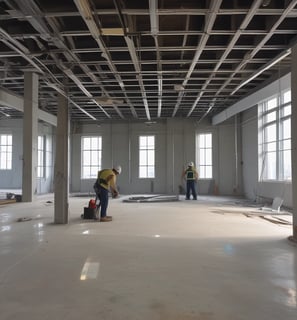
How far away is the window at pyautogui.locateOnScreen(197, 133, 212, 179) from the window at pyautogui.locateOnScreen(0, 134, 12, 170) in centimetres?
886

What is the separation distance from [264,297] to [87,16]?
424cm

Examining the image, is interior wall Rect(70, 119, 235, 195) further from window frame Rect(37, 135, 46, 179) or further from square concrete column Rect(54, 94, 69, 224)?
square concrete column Rect(54, 94, 69, 224)

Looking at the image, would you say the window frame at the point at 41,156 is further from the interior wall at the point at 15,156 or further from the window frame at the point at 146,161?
the window frame at the point at 146,161

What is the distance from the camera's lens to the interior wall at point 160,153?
14.5 meters

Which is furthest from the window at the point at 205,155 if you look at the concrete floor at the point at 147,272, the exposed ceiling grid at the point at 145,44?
the concrete floor at the point at 147,272

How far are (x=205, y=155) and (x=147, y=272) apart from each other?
11.8 metres

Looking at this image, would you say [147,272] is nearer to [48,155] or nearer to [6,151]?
[48,155]

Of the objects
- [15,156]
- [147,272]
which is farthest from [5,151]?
[147,272]

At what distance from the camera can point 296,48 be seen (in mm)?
5164

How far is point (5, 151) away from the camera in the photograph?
52.1ft

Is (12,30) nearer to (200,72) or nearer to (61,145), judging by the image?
(61,145)

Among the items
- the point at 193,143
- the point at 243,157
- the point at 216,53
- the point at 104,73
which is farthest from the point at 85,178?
the point at 216,53

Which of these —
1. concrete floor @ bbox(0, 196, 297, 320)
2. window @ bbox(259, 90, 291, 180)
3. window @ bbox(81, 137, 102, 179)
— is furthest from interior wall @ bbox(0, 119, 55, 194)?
concrete floor @ bbox(0, 196, 297, 320)

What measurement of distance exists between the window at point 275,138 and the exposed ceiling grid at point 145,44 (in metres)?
0.81
